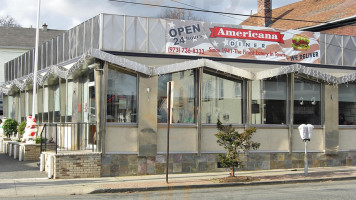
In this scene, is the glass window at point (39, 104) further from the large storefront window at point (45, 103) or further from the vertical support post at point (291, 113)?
the vertical support post at point (291, 113)

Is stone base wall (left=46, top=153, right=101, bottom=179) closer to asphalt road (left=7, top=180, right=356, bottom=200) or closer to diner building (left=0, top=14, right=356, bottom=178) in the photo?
diner building (left=0, top=14, right=356, bottom=178)

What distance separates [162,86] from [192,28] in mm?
2469

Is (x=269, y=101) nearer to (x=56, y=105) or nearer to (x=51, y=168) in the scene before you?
(x=51, y=168)

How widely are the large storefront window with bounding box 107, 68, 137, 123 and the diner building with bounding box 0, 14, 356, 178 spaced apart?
0.11 ft

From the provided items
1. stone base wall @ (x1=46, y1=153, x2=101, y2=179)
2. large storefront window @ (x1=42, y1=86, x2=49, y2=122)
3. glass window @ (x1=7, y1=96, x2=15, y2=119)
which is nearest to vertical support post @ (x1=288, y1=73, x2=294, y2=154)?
stone base wall @ (x1=46, y1=153, x2=101, y2=179)

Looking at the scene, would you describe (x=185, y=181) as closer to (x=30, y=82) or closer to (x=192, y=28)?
(x=192, y=28)

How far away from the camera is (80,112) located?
60.1ft

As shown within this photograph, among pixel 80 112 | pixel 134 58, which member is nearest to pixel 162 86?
pixel 134 58

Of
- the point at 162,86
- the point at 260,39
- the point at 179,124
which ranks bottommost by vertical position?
the point at 179,124

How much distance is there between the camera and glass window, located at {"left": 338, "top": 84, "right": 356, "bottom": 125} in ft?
64.3

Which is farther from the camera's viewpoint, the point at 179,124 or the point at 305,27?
the point at 305,27

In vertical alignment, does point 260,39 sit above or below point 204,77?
above

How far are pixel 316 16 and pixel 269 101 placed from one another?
12739mm

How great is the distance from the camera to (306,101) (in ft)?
62.2
